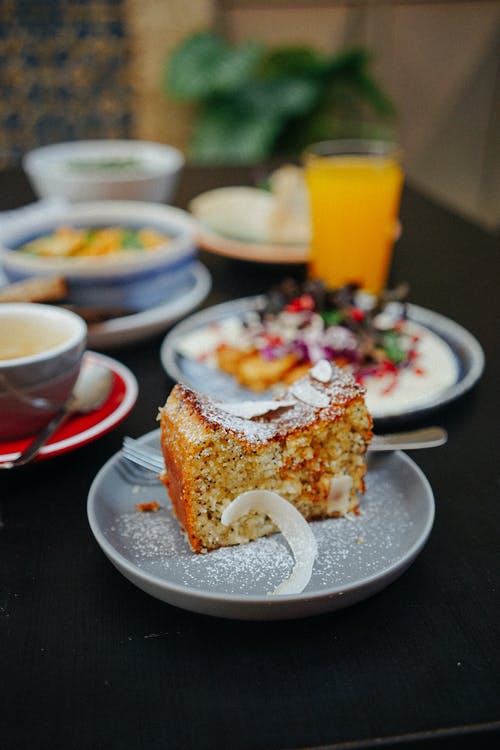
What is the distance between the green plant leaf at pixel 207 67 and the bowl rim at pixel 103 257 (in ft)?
11.9

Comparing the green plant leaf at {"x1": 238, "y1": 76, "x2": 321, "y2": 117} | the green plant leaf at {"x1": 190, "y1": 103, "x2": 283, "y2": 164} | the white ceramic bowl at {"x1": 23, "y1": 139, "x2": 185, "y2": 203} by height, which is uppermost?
the white ceramic bowl at {"x1": 23, "y1": 139, "x2": 185, "y2": 203}

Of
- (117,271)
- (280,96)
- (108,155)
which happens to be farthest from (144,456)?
(280,96)

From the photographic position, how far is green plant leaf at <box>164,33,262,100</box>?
5633 millimetres

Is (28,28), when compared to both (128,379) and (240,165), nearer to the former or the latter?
(240,165)

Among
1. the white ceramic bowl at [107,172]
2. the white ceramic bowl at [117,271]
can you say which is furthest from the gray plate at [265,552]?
the white ceramic bowl at [107,172]

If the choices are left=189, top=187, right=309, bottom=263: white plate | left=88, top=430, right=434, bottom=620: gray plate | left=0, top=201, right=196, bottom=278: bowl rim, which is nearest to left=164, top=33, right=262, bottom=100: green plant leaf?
left=189, top=187, right=309, bottom=263: white plate

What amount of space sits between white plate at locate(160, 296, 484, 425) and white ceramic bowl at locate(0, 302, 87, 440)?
9.2 inches

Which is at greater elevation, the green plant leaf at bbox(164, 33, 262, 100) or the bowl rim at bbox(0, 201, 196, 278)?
the bowl rim at bbox(0, 201, 196, 278)

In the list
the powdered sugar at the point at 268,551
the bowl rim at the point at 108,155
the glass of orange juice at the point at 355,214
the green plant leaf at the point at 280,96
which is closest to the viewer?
the powdered sugar at the point at 268,551


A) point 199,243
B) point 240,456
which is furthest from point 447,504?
point 199,243

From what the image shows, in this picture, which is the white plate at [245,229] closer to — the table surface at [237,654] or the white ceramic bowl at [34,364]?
the white ceramic bowl at [34,364]

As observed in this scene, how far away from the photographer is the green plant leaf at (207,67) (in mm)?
5633

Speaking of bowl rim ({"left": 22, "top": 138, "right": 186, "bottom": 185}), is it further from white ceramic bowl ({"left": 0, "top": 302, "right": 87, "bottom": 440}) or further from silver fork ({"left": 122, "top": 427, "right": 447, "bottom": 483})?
silver fork ({"left": 122, "top": 427, "right": 447, "bottom": 483})

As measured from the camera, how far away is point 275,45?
6250 mm
